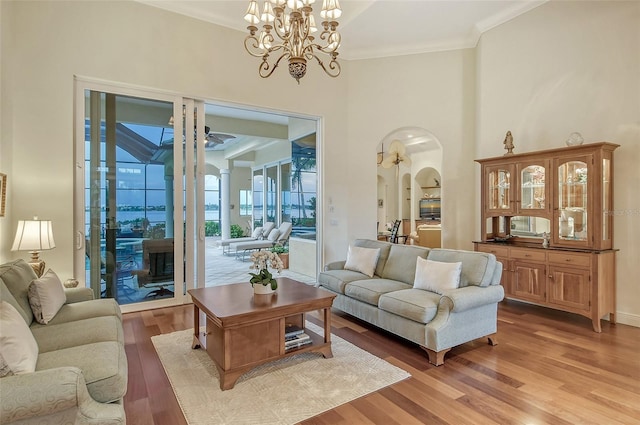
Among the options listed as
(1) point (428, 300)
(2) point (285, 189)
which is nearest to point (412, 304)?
(1) point (428, 300)

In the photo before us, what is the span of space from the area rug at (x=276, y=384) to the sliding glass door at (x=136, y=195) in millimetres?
1591

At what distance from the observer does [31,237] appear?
3393 millimetres

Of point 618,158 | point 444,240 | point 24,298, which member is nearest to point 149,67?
point 24,298

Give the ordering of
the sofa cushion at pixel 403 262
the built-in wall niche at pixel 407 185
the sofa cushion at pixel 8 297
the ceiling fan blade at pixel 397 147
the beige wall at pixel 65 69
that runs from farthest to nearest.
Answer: the built-in wall niche at pixel 407 185 → the ceiling fan blade at pixel 397 147 → the sofa cushion at pixel 403 262 → the beige wall at pixel 65 69 → the sofa cushion at pixel 8 297

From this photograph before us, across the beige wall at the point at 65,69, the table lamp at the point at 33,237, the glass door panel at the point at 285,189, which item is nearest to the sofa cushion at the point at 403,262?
the beige wall at the point at 65,69

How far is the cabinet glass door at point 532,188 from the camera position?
174 inches

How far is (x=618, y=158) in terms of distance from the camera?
4059 mm

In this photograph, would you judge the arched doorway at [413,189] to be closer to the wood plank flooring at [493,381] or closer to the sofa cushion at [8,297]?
the wood plank flooring at [493,381]

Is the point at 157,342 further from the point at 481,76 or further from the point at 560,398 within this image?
the point at 481,76

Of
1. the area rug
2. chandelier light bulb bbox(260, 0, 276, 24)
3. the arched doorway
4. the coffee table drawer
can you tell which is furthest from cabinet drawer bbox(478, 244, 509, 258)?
the arched doorway

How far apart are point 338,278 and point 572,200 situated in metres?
2.97

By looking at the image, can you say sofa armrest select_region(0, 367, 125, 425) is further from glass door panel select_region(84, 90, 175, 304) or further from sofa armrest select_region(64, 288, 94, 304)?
glass door panel select_region(84, 90, 175, 304)

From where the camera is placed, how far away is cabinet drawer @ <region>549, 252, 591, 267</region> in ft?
12.8

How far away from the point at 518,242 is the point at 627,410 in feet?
9.26
